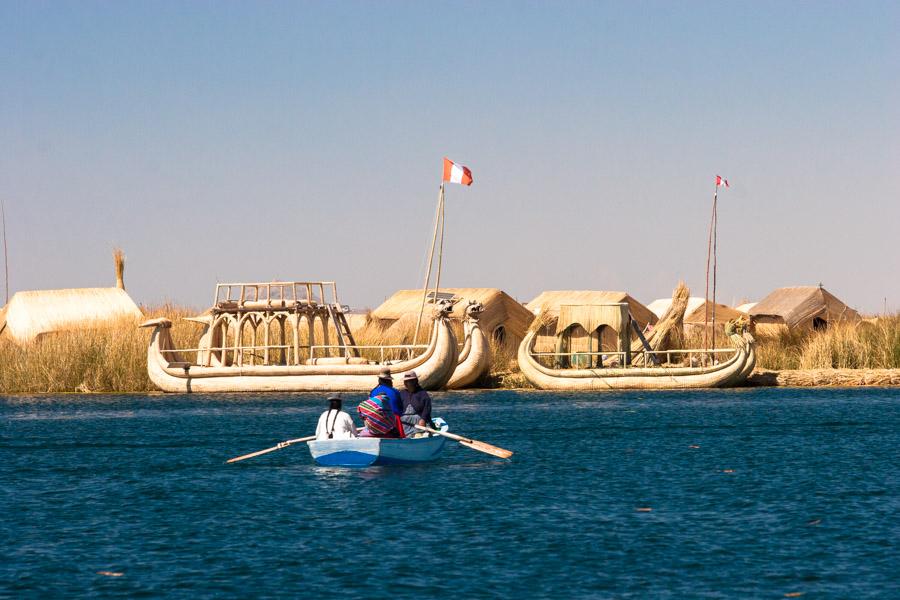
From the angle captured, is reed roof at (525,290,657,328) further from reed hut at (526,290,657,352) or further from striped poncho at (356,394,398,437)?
striped poncho at (356,394,398,437)

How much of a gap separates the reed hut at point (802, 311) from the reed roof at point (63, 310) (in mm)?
30180

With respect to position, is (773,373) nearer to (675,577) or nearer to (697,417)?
(697,417)

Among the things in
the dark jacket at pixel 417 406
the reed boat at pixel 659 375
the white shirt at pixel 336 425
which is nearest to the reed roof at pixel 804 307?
the reed boat at pixel 659 375

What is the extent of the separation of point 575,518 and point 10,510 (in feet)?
29.1

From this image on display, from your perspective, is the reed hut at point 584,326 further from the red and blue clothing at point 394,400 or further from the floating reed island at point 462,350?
the red and blue clothing at point 394,400

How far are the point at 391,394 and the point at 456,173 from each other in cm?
2604

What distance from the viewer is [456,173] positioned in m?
49.7

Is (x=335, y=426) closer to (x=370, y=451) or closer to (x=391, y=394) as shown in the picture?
(x=370, y=451)

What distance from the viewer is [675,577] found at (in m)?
15.6

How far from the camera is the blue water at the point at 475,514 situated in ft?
51.1

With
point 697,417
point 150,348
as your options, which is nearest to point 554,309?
point 150,348

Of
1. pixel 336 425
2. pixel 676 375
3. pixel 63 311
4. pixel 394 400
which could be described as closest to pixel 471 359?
pixel 676 375

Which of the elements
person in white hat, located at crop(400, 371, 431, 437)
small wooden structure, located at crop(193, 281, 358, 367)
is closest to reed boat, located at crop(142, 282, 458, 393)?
small wooden structure, located at crop(193, 281, 358, 367)

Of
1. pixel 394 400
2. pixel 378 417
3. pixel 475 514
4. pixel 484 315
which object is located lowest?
pixel 475 514
